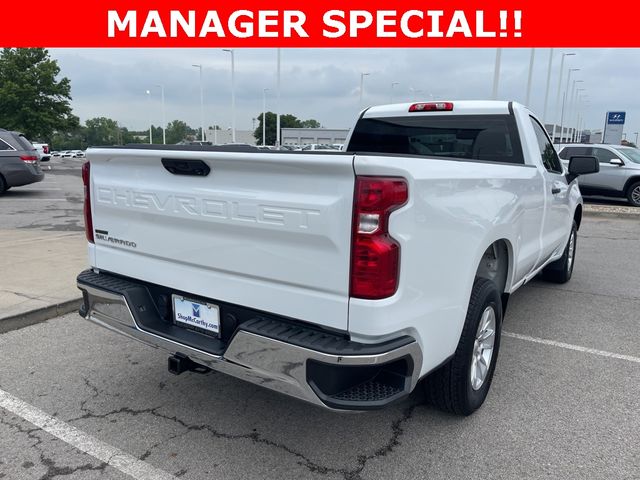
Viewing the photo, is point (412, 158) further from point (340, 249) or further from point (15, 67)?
point (15, 67)

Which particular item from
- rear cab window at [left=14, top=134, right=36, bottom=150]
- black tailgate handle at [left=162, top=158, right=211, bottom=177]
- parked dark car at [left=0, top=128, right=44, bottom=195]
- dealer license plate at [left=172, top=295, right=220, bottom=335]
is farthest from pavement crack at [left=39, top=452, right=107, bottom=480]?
rear cab window at [left=14, top=134, right=36, bottom=150]

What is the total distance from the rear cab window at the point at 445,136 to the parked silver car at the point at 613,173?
11.1 meters

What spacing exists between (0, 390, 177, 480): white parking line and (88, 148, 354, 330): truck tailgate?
0.92 meters

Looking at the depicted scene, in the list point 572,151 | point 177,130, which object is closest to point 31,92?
point 572,151

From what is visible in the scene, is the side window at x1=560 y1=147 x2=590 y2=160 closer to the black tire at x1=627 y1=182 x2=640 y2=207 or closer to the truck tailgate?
the black tire at x1=627 y1=182 x2=640 y2=207

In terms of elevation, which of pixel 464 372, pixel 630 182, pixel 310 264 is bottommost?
pixel 464 372

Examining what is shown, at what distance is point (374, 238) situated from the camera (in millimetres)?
2191

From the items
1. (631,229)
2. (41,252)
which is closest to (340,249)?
(41,252)

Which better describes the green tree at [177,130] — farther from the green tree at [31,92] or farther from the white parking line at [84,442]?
the white parking line at [84,442]

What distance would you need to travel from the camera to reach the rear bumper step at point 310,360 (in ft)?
7.32

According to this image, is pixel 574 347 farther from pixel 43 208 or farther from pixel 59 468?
pixel 43 208

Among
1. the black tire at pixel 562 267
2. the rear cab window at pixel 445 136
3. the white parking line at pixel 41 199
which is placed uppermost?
the rear cab window at pixel 445 136

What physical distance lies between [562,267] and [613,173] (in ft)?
33.9

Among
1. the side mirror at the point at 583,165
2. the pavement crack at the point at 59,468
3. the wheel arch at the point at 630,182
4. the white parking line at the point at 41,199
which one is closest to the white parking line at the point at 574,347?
the side mirror at the point at 583,165
